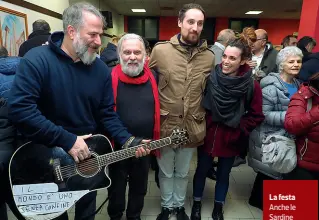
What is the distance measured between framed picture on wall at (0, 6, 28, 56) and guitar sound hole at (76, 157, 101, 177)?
8.78 ft

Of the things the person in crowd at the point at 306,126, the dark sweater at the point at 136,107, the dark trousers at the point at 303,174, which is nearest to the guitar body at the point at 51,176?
the dark sweater at the point at 136,107

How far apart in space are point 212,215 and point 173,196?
391 millimetres

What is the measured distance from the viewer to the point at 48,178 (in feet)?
4.29

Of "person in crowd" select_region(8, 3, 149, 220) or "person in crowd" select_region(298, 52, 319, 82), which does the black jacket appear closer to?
"person in crowd" select_region(8, 3, 149, 220)

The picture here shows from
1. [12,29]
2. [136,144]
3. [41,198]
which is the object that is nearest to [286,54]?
[136,144]

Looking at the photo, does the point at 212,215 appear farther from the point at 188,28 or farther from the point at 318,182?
the point at 188,28

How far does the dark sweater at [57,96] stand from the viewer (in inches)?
45.3

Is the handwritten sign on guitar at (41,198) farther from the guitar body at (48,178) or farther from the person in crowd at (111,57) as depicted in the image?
the person in crowd at (111,57)

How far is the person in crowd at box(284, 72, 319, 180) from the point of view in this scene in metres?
1.57

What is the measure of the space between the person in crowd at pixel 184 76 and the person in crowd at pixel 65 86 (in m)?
0.50

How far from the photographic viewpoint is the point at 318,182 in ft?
5.72

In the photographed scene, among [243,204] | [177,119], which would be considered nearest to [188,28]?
[177,119]

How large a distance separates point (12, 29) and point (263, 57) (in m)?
3.37

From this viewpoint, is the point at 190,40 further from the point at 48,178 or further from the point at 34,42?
the point at 34,42
